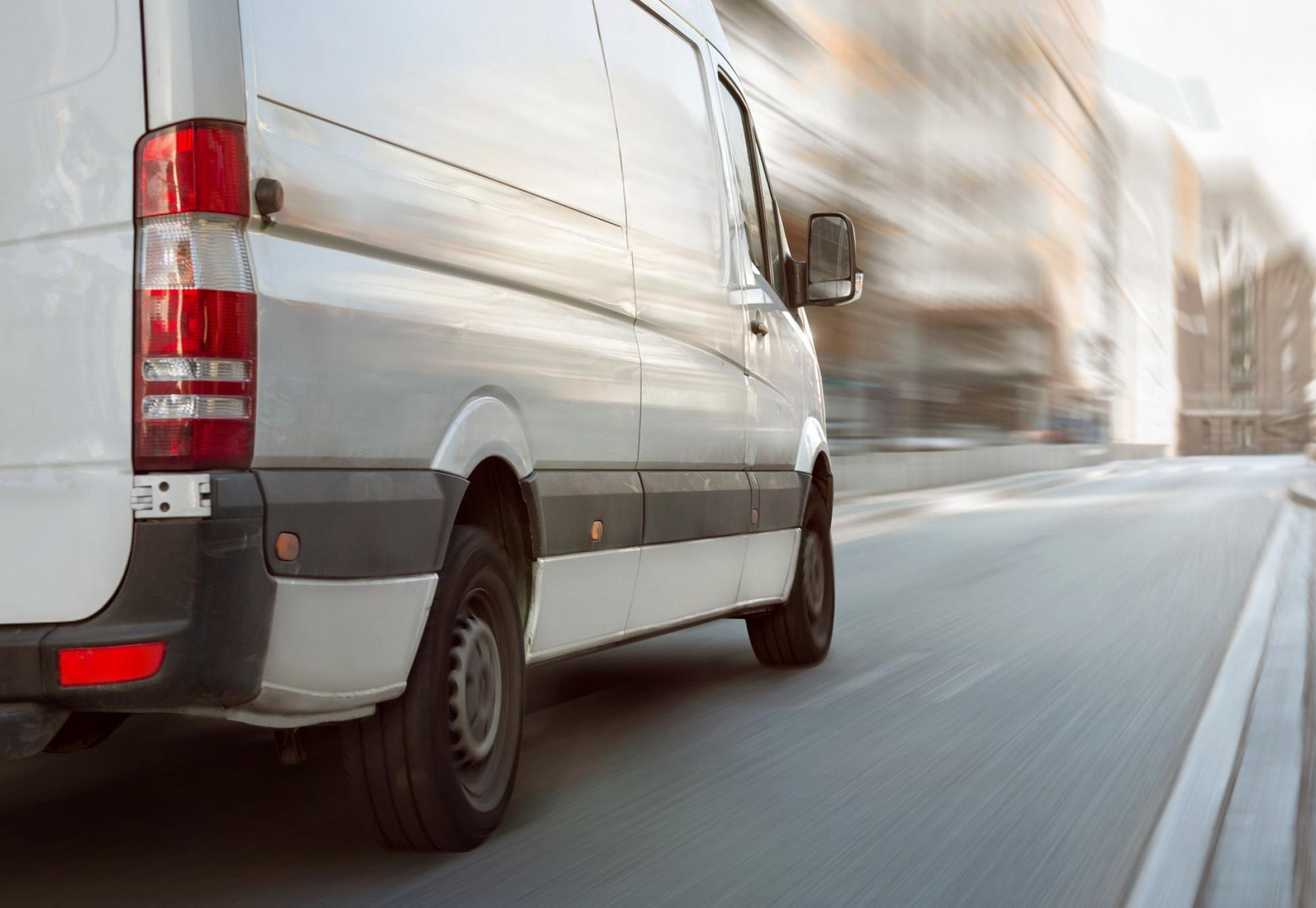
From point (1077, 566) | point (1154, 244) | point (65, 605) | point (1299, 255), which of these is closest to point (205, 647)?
point (65, 605)

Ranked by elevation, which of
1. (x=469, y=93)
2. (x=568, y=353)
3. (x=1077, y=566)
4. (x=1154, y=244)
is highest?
(x=1154, y=244)

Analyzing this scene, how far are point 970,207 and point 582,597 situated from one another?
40851 millimetres

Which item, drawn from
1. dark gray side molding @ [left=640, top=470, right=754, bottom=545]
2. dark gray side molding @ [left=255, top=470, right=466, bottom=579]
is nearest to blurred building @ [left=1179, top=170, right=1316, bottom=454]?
dark gray side molding @ [left=640, top=470, right=754, bottom=545]

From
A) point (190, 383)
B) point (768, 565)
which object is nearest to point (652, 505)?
point (768, 565)

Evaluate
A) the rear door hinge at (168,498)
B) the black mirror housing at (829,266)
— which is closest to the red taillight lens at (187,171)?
the rear door hinge at (168,498)

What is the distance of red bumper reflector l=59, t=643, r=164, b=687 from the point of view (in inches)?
120

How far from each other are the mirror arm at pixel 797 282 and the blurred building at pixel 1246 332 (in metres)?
152

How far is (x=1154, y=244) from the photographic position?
120 meters

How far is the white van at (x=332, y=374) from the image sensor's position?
3068mm

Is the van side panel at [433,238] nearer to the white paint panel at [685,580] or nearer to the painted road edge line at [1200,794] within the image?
the white paint panel at [685,580]

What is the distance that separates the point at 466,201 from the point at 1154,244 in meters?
123

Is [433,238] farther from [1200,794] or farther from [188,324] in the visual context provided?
[1200,794]

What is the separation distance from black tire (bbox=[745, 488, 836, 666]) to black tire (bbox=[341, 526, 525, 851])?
8.79 feet

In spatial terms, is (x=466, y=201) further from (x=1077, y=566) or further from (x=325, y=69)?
(x=1077, y=566)
